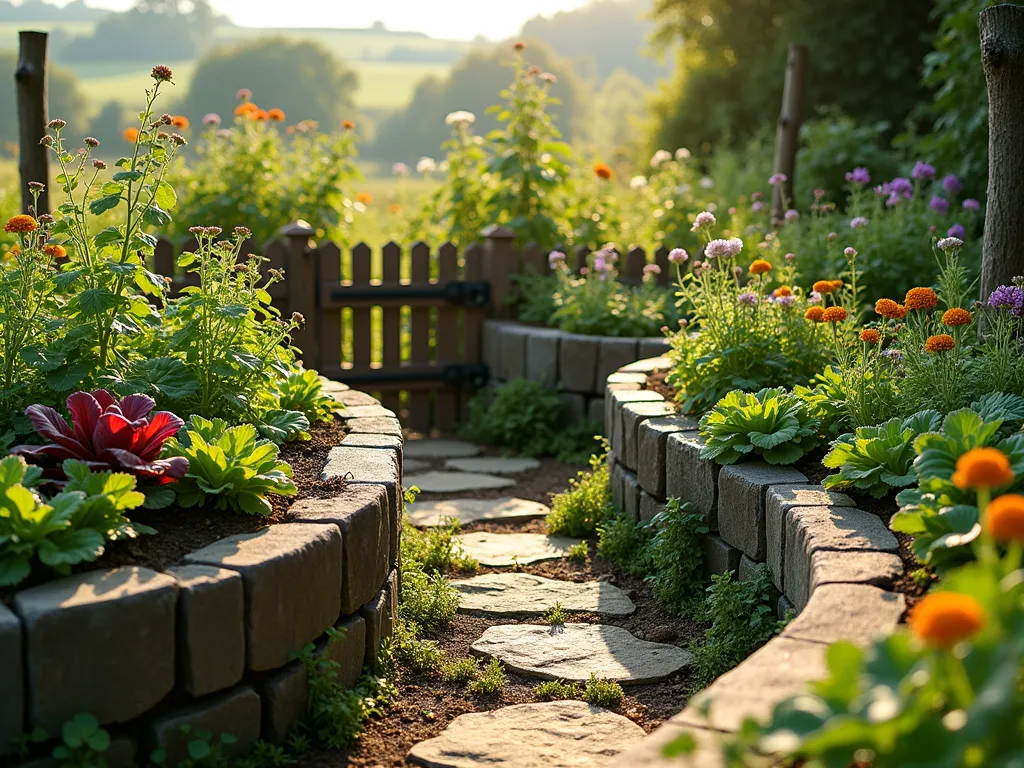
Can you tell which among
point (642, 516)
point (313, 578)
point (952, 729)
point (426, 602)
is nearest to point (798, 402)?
point (642, 516)

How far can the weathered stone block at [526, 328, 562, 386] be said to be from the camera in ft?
20.5

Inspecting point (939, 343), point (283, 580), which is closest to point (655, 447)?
point (939, 343)

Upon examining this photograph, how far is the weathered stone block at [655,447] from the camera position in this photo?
3.96 metres

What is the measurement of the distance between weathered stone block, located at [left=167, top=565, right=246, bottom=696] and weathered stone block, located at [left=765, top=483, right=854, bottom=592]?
1539mm

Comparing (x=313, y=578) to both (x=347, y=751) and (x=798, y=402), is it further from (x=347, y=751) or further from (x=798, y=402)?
(x=798, y=402)

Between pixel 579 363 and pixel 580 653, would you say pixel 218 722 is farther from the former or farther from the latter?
pixel 579 363

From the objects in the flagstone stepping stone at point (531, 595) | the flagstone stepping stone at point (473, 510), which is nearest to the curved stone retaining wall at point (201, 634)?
the flagstone stepping stone at point (531, 595)

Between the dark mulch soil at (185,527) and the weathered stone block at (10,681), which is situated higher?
the dark mulch soil at (185,527)

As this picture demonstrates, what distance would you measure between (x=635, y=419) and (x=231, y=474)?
1.94 meters

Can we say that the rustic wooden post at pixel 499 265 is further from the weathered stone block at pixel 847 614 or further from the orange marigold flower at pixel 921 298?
the weathered stone block at pixel 847 614

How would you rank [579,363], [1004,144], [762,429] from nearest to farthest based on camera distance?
[762,429] < [1004,144] < [579,363]

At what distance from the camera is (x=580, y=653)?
328cm

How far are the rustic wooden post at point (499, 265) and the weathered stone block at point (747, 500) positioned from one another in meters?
3.65

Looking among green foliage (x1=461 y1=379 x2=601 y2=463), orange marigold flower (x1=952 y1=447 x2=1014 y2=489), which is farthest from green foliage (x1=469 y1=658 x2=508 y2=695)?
green foliage (x1=461 y1=379 x2=601 y2=463)
